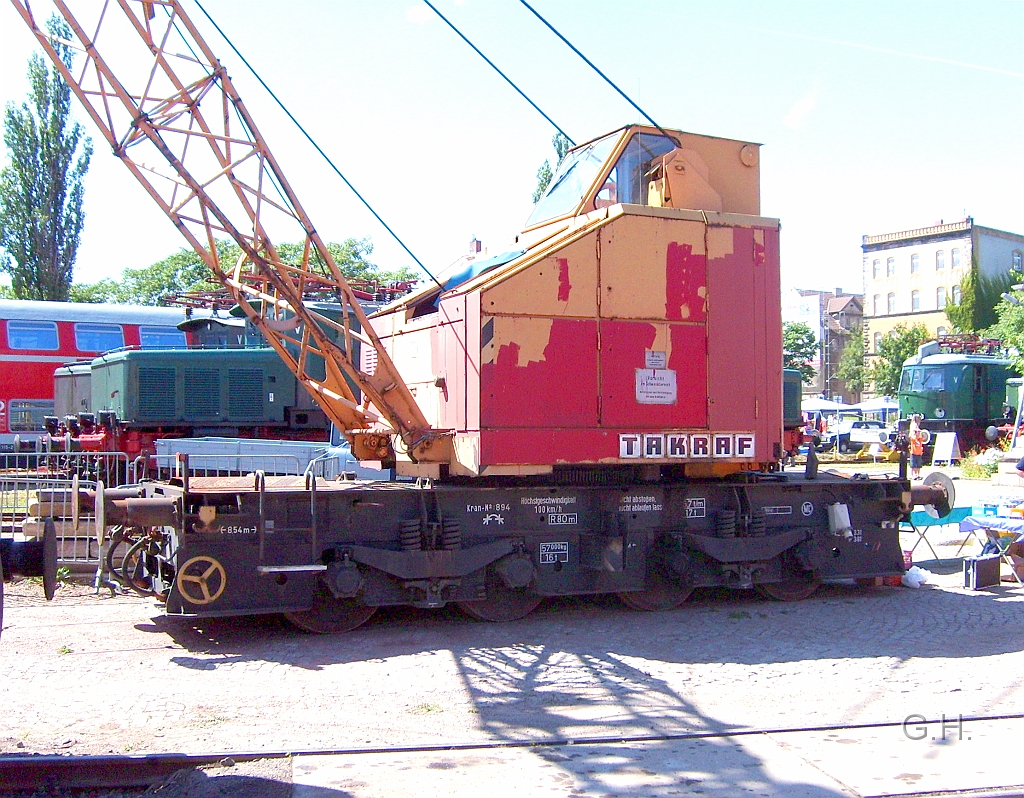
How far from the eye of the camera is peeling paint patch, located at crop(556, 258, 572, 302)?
8445 mm

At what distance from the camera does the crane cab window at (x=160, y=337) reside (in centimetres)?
2317

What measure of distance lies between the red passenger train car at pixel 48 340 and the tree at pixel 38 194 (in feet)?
50.4

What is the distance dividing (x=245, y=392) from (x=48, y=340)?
963 centimetres

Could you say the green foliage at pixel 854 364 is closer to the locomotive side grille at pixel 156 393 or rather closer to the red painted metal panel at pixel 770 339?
the locomotive side grille at pixel 156 393

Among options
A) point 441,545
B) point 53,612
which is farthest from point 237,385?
point 441,545

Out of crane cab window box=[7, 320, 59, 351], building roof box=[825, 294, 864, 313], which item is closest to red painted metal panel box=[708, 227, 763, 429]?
crane cab window box=[7, 320, 59, 351]

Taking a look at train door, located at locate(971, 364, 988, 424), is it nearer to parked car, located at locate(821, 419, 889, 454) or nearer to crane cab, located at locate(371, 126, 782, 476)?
parked car, located at locate(821, 419, 889, 454)

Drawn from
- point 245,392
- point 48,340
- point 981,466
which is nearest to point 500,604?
point 245,392

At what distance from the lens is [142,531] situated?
8.38 meters

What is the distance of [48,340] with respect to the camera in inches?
902

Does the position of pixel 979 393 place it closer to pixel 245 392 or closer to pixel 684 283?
pixel 245 392

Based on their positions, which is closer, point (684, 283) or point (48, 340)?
point (684, 283)

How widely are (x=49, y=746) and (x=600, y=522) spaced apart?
5.10 meters

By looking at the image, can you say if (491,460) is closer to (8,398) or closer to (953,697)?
(953,697)
